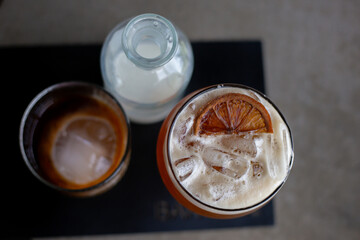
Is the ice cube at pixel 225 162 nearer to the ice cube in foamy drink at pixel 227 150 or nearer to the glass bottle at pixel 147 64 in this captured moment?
the ice cube in foamy drink at pixel 227 150

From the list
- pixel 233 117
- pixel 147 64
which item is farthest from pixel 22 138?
pixel 233 117

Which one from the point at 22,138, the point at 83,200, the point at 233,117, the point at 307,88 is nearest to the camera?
the point at 233,117

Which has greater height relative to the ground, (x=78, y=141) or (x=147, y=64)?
(x=147, y=64)

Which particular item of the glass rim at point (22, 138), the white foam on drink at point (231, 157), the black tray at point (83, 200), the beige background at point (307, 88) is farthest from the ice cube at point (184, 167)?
the beige background at point (307, 88)

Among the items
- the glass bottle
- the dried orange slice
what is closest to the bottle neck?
the glass bottle

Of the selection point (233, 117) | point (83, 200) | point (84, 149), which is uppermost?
point (233, 117)

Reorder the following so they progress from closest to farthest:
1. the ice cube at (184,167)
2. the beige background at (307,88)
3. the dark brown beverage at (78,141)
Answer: the ice cube at (184,167)
the dark brown beverage at (78,141)
the beige background at (307,88)

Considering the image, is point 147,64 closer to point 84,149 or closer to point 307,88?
point 84,149

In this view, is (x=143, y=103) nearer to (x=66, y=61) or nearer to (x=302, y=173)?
(x=66, y=61)
